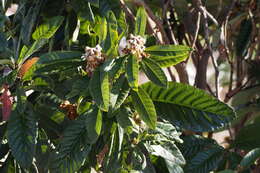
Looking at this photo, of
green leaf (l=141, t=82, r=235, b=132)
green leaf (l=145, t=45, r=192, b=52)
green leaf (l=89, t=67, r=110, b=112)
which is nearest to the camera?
green leaf (l=89, t=67, r=110, b=112)

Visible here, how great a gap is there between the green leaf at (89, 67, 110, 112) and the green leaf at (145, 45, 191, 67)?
137mm

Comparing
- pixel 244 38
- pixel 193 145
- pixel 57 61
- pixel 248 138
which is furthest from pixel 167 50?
pixel 244 38

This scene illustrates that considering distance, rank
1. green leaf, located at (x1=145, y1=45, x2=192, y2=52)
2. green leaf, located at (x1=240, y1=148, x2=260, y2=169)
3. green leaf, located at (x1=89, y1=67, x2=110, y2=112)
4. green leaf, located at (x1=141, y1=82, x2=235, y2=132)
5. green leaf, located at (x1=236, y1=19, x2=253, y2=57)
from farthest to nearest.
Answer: green leaf, located at (x1=236, y1=19, x2=253, y2=57), green leaf, located at (x1=240, y1=148, x2=260, y2=169), green leaf, located at (x1=141, y1=82, x2=235, y2=132), green leaf, located at (x1=145, y1=45, x2=192, y2=52), green leaf, located at (x1=89, y1=67, x2=110, y2=112)

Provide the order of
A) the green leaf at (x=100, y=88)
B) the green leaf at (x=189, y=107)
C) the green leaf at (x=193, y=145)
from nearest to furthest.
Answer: the green leaf at (x=100, y=88)
the green leaf at (x=189, y=107)
the green leaf at (x=193, y=145)

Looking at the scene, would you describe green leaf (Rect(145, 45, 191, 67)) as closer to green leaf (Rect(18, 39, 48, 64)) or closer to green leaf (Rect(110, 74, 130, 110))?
green leaf (Rect(110, 74, 130, 110))

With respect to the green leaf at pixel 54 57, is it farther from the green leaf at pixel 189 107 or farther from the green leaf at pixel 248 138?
the green leaf at pixel 248 138

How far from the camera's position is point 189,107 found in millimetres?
1313

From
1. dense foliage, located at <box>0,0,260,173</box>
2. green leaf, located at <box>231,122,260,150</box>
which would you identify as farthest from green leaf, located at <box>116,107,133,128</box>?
green leaf, located at <box>231,122,260,150</box>

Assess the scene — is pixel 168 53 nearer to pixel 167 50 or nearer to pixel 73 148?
pixel 167 50

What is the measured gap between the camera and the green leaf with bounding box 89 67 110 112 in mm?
1089

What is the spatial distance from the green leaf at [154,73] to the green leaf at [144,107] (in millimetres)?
52

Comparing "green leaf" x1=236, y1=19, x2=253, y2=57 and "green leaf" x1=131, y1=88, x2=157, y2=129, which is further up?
"green leaf" x1=236, y1=19, x2=253, y2=57

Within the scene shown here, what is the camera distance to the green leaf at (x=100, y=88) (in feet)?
3.57

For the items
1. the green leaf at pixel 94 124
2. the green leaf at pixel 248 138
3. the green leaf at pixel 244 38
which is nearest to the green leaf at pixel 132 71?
the green leaf at pixel 94 124
